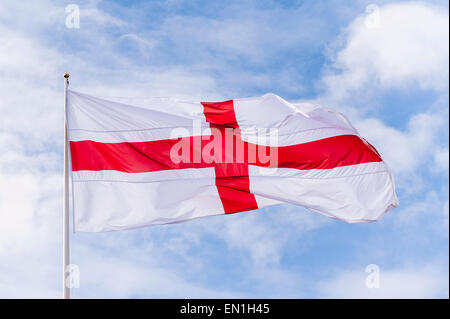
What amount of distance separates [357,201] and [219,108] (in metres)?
4.07

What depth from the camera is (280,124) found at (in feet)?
55.3

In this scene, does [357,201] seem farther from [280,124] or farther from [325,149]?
→ [280,124]

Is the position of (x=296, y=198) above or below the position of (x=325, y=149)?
below

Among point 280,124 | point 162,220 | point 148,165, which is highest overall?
point 280,124

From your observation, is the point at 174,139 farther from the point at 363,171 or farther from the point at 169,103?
the point at 363,171

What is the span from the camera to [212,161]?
1616 cm

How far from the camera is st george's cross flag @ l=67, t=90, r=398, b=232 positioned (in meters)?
15.2

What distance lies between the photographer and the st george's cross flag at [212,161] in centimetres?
1517

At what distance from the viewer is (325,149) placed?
16969 millimetres

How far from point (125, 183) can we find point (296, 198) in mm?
4140
